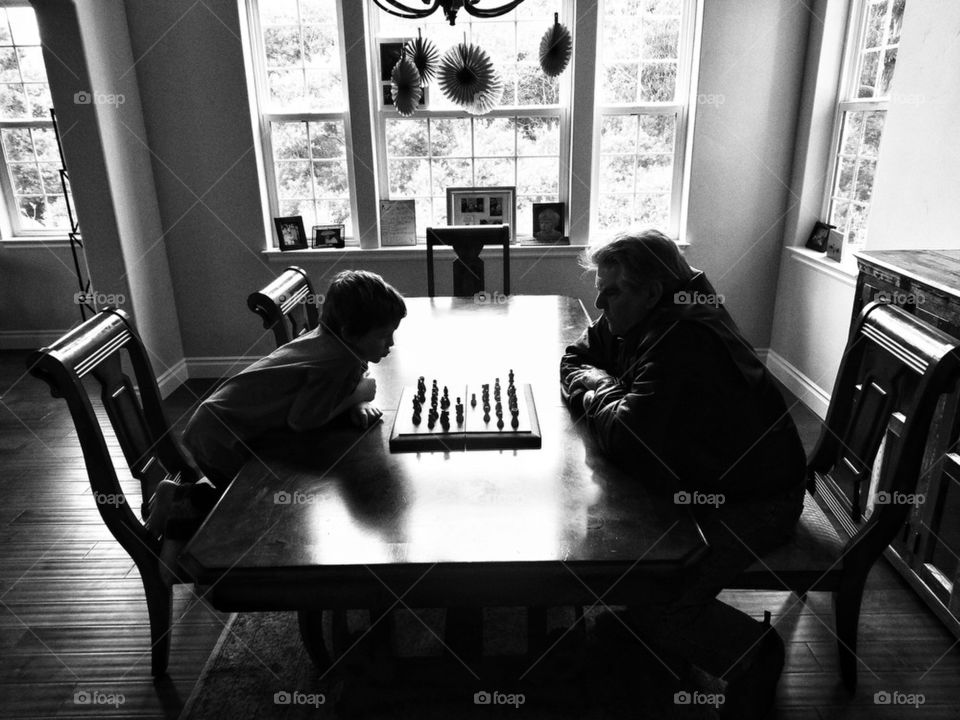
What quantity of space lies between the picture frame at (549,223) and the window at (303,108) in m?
1.13

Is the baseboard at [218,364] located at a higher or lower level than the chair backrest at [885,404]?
lower

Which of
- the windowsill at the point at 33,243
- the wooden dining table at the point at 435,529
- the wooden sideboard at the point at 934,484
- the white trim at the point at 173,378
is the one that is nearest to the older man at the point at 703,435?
the wooden dining table at the point at 435,529

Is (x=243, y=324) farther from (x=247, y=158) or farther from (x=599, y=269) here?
(x=599, y=269)

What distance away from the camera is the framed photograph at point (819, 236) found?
3725mm

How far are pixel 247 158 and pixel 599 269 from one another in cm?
293

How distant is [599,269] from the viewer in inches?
66.9

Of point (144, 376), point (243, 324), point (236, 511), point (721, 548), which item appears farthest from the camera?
point (243, 324)

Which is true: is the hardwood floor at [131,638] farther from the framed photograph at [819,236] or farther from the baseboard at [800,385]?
the framed photograph at [819,236]

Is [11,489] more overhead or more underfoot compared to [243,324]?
more underfoot

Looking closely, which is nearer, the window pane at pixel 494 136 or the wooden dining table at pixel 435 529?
the wooden dining table at pixel 435 529

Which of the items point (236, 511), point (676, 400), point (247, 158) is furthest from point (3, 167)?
point (676, 400)

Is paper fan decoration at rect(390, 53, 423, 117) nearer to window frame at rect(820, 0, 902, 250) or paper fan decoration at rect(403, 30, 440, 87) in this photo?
paper fan decoration at rect(403, 30, 440, 87)

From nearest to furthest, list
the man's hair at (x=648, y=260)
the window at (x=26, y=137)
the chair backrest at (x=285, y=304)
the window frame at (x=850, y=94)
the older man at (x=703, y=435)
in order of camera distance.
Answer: the older man at (x=703, y=435), the man's hair at (x=648, y=260), the chair backrest at (x=285, y=304), the window frame at (x=850, y=94), the window at (x=26, y=137)

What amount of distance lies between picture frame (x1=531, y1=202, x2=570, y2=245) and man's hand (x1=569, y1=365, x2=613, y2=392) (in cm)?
221
